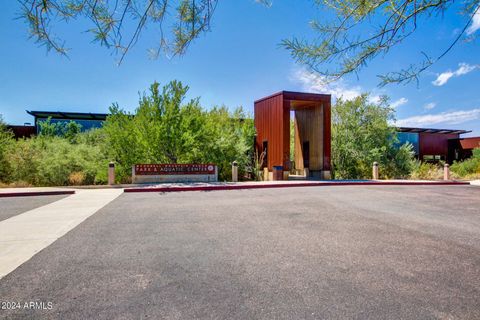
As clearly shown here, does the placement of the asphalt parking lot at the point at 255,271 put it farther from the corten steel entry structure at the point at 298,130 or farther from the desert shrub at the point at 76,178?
the corten steel entry structure at the point at 298,130

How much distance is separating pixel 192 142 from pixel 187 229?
11.3m

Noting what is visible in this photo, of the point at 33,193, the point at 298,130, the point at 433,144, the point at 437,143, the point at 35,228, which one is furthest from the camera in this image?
the point at 437,143

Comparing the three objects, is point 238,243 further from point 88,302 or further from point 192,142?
point 192,142

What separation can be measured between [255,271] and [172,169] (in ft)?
43.9

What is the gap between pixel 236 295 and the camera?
2.73 metres

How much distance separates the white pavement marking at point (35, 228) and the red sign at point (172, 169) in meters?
6.81

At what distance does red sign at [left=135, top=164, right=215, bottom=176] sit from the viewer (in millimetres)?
15438

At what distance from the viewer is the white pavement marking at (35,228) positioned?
3875 millimetres

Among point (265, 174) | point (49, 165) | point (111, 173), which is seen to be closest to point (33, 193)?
point (111, 173)

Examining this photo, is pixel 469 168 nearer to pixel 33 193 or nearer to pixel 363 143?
pixel 363 143

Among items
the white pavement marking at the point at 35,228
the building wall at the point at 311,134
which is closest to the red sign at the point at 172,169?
the white pavement marking at the point at 35,228

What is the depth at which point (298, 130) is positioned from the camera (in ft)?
71.9

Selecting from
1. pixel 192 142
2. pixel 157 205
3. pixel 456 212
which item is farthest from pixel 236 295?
pixel 192 142

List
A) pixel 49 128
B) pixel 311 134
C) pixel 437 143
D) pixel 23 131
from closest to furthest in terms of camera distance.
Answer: pixel 311 134
pixel 49 128
pixel 23 131
pixel 437 143
